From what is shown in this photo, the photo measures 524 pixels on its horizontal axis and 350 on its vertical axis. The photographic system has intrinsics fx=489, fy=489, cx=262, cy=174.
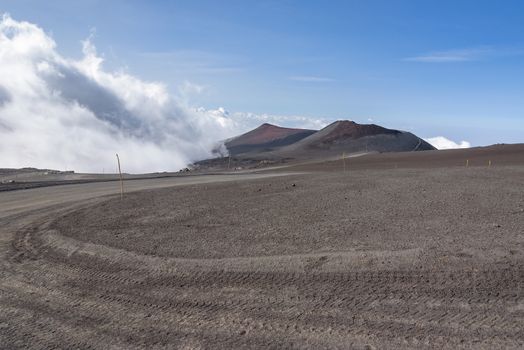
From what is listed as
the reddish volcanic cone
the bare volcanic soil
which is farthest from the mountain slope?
the bare volcanic soil

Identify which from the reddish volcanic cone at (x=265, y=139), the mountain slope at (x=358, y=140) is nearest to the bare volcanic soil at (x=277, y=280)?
the mountain slope at (x=358, y=140)

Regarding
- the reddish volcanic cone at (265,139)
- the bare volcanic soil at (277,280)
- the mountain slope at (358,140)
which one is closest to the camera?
the bare volcanic soil at (277,280)

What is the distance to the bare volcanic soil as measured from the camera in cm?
519

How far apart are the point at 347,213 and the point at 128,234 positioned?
5012 millimetres

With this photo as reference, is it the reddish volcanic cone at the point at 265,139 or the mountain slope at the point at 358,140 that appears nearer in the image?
the mountain slope at the point at 358,140

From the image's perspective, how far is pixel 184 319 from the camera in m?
5.70

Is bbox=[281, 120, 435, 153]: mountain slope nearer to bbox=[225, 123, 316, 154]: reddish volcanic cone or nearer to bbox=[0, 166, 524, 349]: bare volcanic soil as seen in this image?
bbox=[225, 123, 316, 154]: reddish volcanic cone

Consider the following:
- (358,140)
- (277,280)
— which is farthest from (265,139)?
(277,280)

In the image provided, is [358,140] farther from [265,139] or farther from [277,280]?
[277,280]

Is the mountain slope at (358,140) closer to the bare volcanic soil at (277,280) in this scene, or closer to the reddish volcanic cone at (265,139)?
the reddish volcanic cone at (265,139)

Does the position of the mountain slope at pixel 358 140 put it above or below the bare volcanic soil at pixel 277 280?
above

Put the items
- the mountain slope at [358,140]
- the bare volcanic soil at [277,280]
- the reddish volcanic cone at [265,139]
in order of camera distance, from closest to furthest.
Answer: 1. the bare volcanic soil at [277,280]
2. the mountain slope at [358,140]
3. the reddish volcanic cone at [265,139]

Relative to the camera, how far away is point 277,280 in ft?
22.3

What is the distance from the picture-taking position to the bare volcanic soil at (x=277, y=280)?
5191mm
